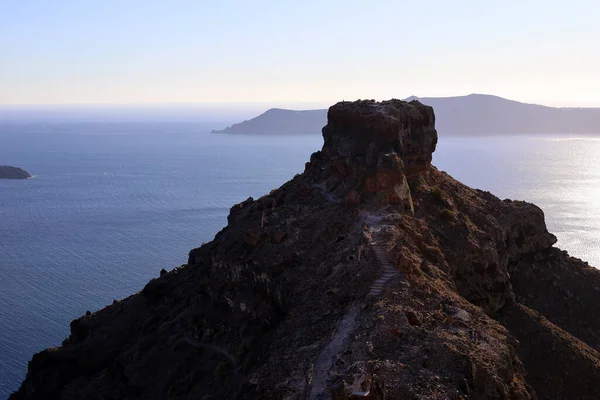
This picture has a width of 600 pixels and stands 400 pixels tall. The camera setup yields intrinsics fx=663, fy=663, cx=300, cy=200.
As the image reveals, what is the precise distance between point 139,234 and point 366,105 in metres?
67.1

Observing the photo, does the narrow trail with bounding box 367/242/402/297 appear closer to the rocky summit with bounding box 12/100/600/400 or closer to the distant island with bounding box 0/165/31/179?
the rocky summit with bounding box 12/100/600/400

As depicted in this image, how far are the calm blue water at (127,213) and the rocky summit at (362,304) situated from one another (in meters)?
20.2

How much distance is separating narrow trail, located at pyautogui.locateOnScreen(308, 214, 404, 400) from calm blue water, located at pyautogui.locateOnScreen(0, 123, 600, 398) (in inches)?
1308

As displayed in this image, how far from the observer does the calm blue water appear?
6656 centimetres

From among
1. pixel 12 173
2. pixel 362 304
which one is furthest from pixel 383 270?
pixel 12 173

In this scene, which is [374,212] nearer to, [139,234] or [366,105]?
[366,105]

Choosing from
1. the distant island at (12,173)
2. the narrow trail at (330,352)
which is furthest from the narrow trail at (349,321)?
the distant island at (12,173)

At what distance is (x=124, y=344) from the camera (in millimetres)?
37656

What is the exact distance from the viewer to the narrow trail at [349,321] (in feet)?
63.9

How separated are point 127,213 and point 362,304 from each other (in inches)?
3793

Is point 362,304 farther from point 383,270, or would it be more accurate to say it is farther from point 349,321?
point 383,270

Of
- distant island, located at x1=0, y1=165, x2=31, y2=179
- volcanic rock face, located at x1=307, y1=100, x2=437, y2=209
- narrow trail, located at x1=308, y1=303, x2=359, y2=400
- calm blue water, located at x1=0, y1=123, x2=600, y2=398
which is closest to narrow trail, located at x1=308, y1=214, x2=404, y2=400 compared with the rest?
narrow trail, located at x1=308, y1=303, x2=359, y2=400

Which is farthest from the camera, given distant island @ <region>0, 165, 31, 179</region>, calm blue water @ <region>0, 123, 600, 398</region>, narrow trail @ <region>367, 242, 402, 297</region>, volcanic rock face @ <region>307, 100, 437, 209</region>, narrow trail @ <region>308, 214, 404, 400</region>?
distant island @ <region>0, 165, 31, 179</region>

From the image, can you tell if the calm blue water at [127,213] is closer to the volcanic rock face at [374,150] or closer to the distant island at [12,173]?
the distant island at [12,173]
